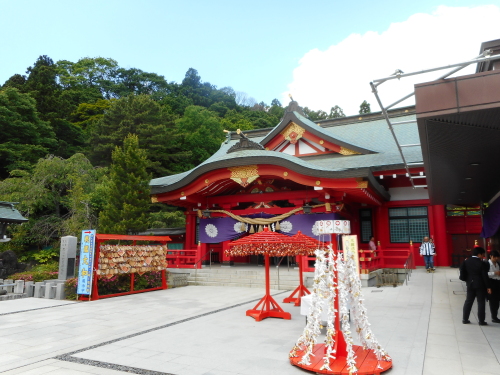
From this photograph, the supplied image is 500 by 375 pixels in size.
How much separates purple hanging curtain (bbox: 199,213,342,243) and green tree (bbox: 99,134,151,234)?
3.39 m

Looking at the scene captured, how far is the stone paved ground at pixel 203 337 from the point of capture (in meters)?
4.91

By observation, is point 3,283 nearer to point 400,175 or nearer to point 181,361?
point 181,361

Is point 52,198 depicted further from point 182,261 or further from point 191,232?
point 182,261

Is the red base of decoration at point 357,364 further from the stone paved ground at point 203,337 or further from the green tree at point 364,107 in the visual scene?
the green tree at point 364,107

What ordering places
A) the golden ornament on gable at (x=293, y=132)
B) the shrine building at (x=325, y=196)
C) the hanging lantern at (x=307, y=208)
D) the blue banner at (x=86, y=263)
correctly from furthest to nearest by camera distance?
the golden ornament on gable at (x=293, y=132) → the hanging lantern at (x=307, y=208) → the shrine building at (x=325, y=196) → the blue banner at (x=86, y=263)

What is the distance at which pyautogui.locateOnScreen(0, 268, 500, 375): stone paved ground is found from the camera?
491 centimetres

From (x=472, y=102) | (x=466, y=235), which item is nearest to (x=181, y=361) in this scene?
(x=472, y=102)

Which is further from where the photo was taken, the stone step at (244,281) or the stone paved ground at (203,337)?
the stone step at (244,281)

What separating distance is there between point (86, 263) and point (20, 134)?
24.9 m

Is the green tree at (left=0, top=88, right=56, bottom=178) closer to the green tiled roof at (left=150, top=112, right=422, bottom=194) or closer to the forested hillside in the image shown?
the forested hillside

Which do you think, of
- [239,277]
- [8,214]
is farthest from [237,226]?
[8,214]

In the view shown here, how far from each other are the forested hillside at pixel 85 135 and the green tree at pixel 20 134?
74 mm

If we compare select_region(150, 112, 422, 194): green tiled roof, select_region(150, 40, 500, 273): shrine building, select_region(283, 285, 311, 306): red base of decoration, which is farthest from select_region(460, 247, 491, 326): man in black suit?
select_region(150, 112, 422, 194): green tiled roof

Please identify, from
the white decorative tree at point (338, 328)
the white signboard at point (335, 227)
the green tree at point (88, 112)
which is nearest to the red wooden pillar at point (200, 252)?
the white signboard at point (335, 227)
